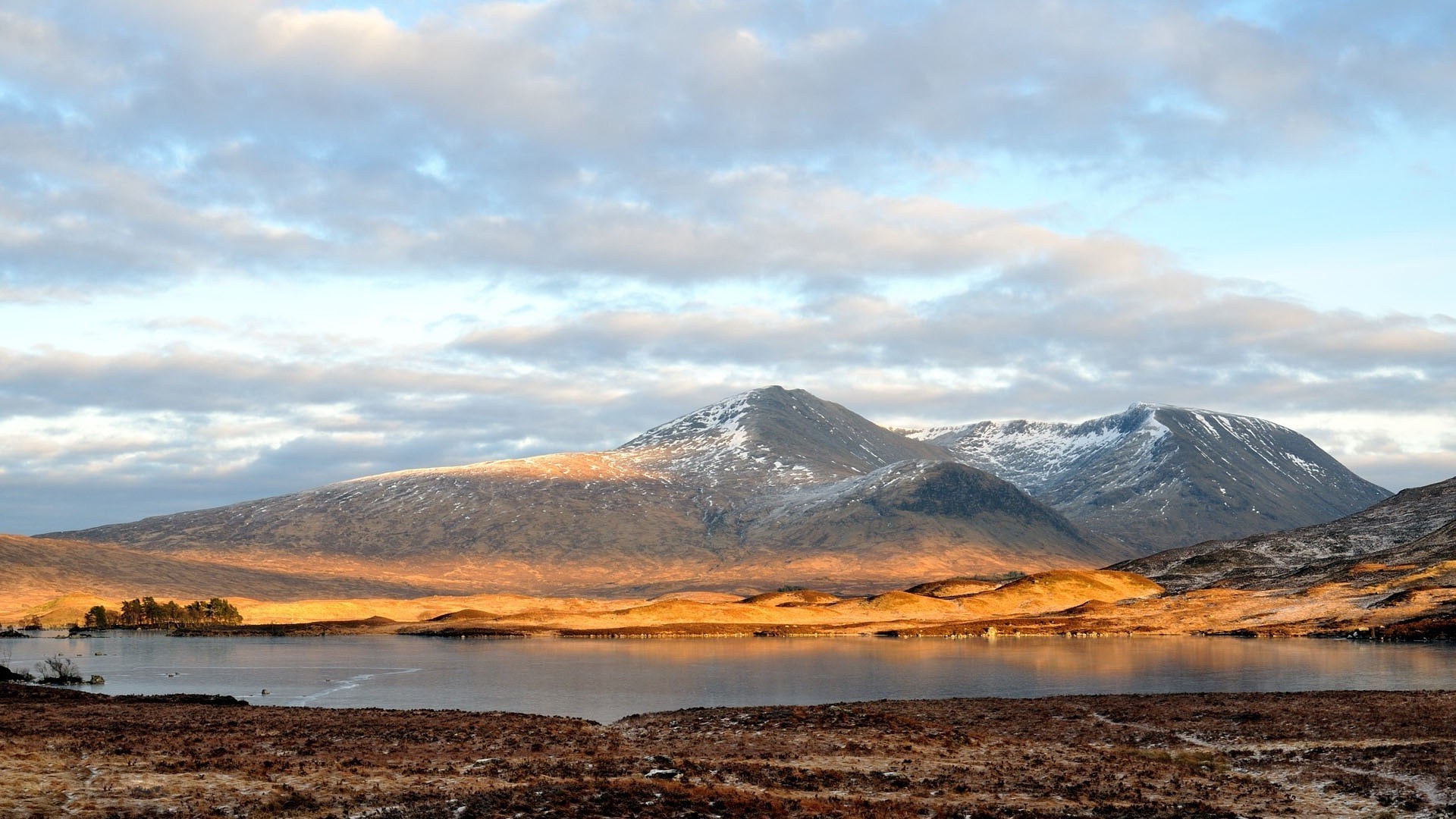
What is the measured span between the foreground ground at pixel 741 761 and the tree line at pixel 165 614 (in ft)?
425

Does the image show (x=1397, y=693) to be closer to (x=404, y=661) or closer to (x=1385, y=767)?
(x=1385, y=767)

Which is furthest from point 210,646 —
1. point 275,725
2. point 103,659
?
point 275,725

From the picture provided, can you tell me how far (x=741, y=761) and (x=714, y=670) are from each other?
53222mm

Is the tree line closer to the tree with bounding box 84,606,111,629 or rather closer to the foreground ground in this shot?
the tree with bounding box 84,606,111,629

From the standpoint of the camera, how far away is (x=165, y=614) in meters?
175

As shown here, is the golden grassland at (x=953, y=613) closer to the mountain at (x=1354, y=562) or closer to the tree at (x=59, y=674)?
the mountain at (x=1354, y=562)

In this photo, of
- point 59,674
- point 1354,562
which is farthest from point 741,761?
point 1354,562

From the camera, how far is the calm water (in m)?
66.8

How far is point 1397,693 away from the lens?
54875mm

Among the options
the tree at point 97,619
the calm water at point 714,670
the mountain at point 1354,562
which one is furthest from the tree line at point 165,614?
the mountain at point 1354,562

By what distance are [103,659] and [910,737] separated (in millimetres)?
86479

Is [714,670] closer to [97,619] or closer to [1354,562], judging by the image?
[97,619]

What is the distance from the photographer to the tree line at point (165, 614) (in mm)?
169125

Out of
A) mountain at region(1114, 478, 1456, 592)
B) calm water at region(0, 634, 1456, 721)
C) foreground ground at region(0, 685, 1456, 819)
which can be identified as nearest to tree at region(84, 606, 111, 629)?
calm water at region(0, 634, 1456, 721)
